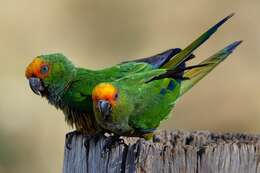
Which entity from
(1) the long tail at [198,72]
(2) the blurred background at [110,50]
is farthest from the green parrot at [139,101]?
(2) the blurred background at [110,50]

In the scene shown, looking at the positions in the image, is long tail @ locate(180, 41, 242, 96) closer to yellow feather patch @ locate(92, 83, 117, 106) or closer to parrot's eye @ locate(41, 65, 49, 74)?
yellow feather patch @ locate(92, 83, 117, 106)

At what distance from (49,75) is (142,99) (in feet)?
2.85

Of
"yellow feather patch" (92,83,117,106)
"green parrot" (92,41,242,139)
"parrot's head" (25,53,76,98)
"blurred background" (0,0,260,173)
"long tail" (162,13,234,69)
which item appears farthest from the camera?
"blurred background" (0,0,260,173)

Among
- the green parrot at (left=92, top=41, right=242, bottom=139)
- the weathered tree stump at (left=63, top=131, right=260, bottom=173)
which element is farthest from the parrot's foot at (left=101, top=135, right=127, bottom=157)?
the green parrot at (left=92, top=41, right=242, bottom=139)

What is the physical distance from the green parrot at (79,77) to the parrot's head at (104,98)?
0.28 metres

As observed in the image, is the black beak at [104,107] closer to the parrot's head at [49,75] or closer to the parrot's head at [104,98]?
the parrot's head at [104,98]

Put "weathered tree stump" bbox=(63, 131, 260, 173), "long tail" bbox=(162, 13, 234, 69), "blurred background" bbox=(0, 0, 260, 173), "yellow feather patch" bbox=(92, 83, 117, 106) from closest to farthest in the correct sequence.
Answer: "weathered tree stump" bbox=(63, 131, 260, 173) → "yellow feather patch" bbox=(92, 83, 117, 106) → "long tail" bbox=(162, 13, 234, 69) → "blurred background" bbox=(0, 0, 260, 173)

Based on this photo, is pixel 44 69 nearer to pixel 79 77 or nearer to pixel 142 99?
pixel 79 77

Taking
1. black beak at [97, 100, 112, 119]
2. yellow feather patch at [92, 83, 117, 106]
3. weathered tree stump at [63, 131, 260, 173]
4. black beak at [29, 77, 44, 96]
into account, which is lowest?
weathered tree stump at [63, 131, 260, 173]

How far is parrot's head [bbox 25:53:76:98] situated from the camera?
575cm

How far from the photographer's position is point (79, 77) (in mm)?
5762

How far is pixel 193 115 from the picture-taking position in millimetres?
10031

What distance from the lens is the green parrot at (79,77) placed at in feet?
17.7

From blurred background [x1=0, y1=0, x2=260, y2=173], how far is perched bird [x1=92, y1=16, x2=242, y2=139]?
12.0ft
